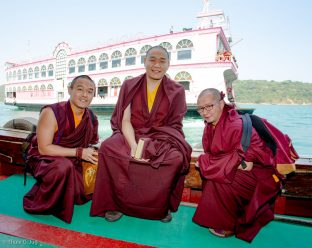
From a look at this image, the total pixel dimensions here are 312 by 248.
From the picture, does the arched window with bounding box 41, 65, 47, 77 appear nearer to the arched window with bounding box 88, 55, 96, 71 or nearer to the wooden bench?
the arched window with bounding box 88, 55, 96, 71

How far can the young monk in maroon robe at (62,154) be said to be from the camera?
6.07 feet

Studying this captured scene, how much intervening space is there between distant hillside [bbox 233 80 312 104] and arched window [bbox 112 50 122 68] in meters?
64.6

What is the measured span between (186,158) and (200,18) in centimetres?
2051

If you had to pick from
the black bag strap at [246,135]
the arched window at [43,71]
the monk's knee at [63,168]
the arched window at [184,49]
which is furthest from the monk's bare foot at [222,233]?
the arched window at [43,71]

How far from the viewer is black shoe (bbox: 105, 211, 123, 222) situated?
1845 mm

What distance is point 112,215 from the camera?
73.7 inches

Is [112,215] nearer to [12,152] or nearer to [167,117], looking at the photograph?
[167,117]

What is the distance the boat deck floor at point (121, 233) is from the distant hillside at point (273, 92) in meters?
78.4

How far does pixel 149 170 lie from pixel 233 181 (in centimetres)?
64

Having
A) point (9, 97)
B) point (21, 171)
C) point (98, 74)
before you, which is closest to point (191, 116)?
point (98, 74)

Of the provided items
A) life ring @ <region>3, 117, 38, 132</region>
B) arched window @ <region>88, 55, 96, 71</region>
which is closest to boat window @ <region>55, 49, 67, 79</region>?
arched window @ <region>88, 55, 96, 71</region>

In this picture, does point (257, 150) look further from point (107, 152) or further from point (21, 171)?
point (21, 171)

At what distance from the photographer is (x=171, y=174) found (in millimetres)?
1787

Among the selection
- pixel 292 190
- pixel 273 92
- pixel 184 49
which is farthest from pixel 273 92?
pixel 292 190
